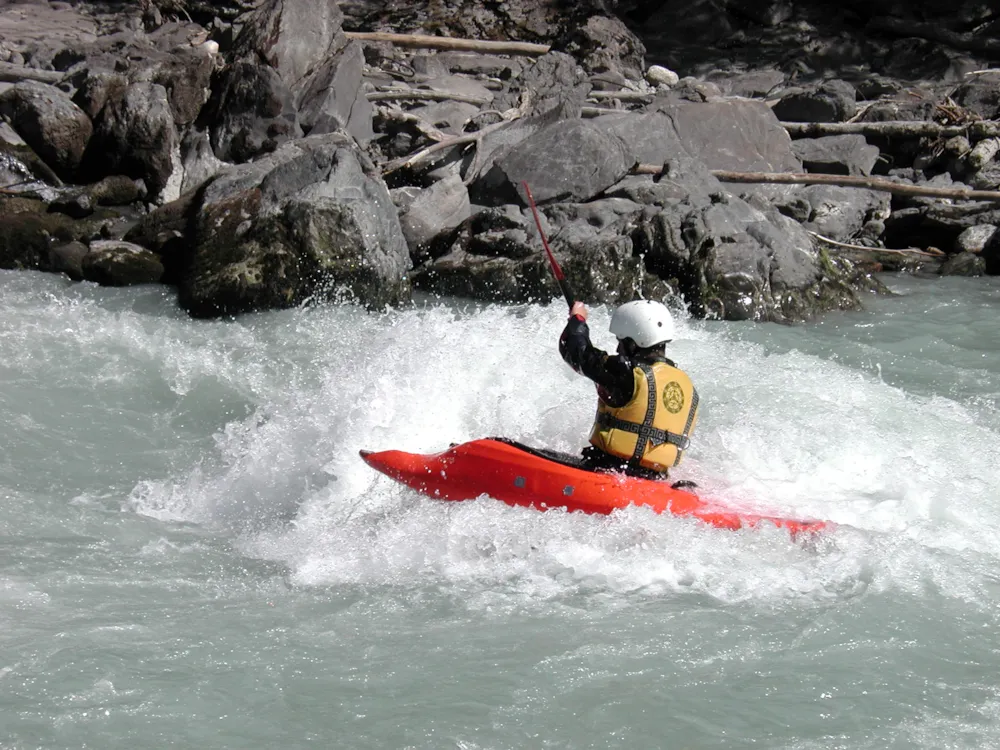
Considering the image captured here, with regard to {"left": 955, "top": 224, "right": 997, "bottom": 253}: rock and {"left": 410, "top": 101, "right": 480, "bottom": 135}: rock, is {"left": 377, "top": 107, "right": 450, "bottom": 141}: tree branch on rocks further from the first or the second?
{"left": 955, "top": 224, "right": 997, "bottom": 253}: rock

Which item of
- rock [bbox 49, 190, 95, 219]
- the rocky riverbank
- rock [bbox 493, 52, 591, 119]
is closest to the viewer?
the rocky riverbank

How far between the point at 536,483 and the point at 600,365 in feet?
2.12

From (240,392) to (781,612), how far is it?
402cm

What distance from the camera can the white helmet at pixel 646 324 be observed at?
15.8 ft

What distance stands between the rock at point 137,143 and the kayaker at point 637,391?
674 cm

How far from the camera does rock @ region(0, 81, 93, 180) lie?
10383mm

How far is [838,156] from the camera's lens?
11.8 metres

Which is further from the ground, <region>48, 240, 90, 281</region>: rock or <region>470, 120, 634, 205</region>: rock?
<region>470, 120, 634, 205</region>: rock

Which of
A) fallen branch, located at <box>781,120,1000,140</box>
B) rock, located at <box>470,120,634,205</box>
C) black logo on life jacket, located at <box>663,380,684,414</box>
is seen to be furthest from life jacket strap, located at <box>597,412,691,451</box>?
fallen branch, located at <box>781,120,1000,140</box>

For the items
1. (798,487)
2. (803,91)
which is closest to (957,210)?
(803,91)

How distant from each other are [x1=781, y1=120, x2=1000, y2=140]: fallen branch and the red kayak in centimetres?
834

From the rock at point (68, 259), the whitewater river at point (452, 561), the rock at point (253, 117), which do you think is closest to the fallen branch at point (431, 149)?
the rock at point (253, 117)

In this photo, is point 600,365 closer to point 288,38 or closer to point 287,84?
point 287,84

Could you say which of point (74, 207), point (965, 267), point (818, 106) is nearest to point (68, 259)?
point (74, 207)
